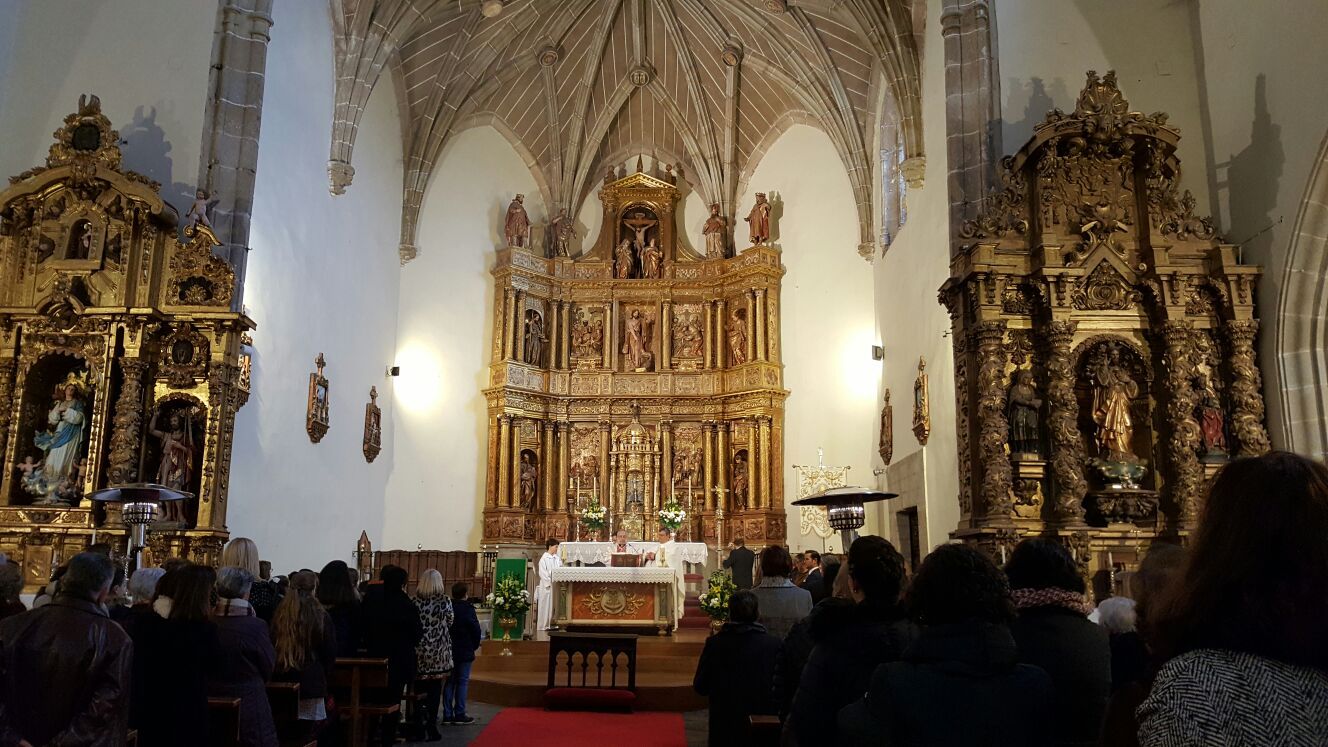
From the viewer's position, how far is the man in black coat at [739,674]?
18.4 feet

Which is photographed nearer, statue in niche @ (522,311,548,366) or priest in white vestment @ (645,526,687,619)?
priest in white vestment @ (645,526,687,619)

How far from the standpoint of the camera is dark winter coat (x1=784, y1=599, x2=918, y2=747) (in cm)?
370

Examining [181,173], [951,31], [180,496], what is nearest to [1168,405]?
[951,31]

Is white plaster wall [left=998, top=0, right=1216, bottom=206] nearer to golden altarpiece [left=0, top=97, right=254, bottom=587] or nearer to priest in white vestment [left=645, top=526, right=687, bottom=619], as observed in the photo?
priest in white vestment [left=645, top=526, right=687, bottom=619]

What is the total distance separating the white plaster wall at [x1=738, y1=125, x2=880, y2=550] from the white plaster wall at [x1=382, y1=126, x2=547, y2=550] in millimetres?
6700

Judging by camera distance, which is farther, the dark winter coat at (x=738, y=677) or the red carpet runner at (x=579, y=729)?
the red carpet runner at (x=579, y=729)

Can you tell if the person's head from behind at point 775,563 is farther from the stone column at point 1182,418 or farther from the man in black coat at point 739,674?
the stone column at point 1182,418

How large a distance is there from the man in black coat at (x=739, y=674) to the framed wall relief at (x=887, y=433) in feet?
40.1

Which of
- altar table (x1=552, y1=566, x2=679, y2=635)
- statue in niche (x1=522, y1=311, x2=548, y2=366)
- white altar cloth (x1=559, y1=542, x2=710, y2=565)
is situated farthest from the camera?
statue in niche (x1=522, y1=311, x2=548, y2=366)

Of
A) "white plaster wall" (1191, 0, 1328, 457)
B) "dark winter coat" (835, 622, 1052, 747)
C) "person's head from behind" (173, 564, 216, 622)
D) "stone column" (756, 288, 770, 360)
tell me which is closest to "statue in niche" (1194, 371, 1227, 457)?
"white plaster wall" (1191, 0, 1328, 457)

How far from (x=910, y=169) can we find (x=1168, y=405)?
608 centimetres

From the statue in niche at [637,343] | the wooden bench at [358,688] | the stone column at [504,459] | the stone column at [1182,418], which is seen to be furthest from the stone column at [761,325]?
the wooden bench at [358,688]

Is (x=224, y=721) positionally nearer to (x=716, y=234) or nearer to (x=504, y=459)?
(x=504, y=459)

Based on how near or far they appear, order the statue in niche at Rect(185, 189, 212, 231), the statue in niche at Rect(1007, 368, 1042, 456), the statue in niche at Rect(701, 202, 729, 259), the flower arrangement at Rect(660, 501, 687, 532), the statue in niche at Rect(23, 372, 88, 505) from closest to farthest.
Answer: the statue in niche at Rect(1007, 368, 1042, 456) → the statue in niche at Rect(23, 372, 88, 505) → the statue in niche at Rect(185, 189, 212, 231) → the flower arrangement at Rect(660, 501, 687, 532) → the statue in niche at Rect(701, 202, 729, 259)
